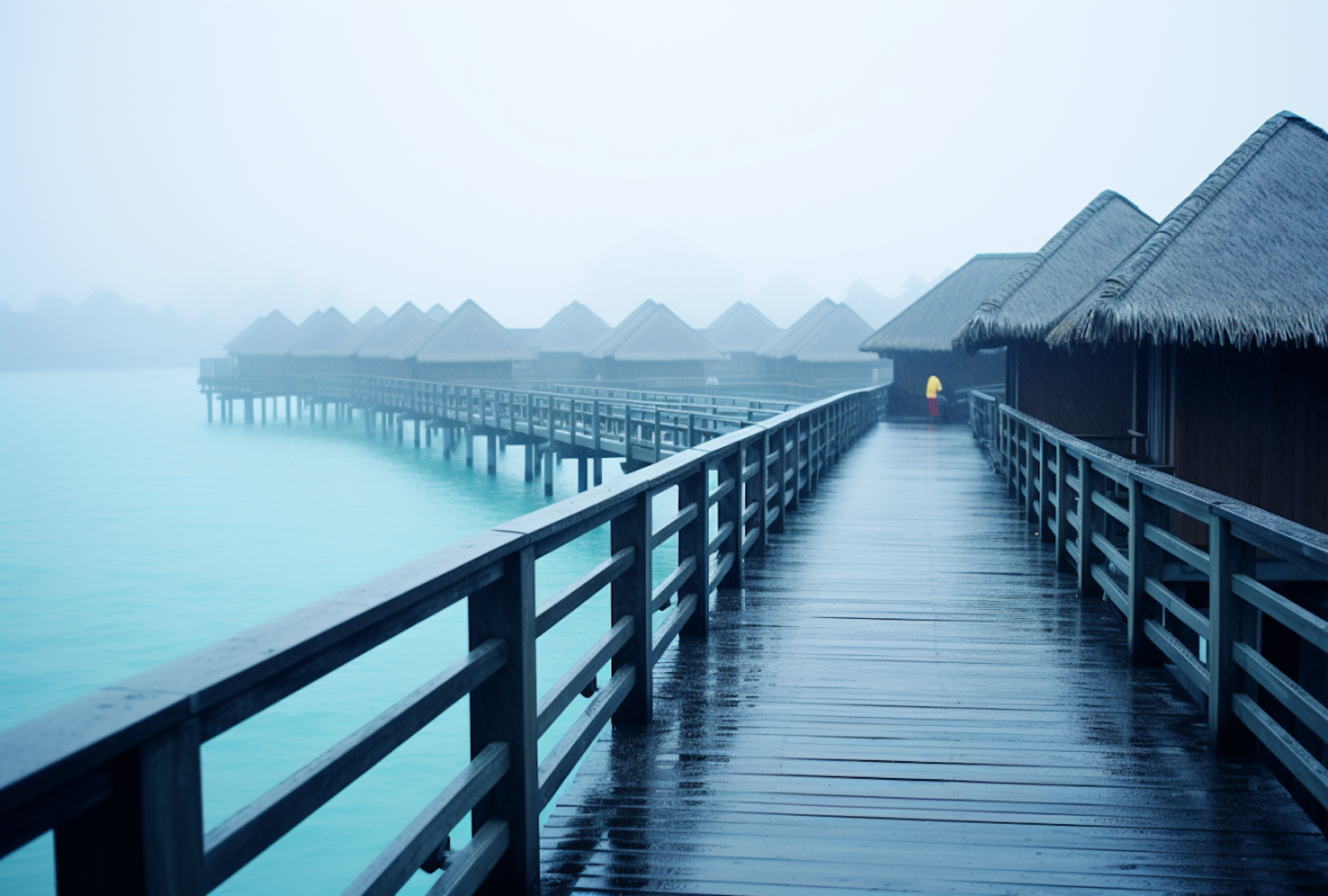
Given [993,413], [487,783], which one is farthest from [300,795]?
[993,413]

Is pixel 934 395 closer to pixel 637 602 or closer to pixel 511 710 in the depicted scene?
pixel 637 602

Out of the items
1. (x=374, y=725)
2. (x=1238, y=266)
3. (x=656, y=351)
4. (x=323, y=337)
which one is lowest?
(x=374, y=725)

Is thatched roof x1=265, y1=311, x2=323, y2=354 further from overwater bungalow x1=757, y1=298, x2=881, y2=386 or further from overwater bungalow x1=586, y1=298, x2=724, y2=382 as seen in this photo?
overwater bungalow x1=757, y1=298, x2=881, y2=386

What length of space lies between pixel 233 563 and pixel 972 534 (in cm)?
1893

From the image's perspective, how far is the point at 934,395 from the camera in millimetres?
27203

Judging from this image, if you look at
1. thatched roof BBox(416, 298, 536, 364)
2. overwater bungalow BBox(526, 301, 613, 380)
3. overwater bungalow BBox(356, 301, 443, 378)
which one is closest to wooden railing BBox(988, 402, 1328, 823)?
thatched roof BBox(416, 298, 536, 364)

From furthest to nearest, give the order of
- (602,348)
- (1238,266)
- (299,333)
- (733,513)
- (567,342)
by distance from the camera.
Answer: (299,333) < (567,342) < (602,348) < (1238,266) < (733,513)

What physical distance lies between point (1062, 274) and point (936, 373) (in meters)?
13.1

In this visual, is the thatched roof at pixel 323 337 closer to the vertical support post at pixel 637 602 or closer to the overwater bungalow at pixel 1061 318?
the overwater bungalow at pixel 1061 318

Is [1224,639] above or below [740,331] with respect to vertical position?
below

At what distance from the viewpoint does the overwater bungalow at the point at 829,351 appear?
4366 cm

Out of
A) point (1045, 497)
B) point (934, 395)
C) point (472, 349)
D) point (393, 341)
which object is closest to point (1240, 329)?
point (1045, 497)

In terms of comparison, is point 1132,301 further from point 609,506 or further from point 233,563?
point 233,563

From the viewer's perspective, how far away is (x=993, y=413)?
17.8 m
